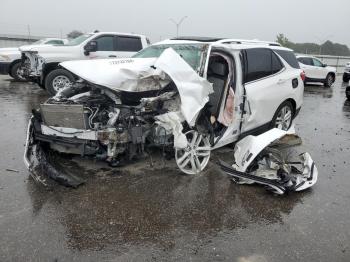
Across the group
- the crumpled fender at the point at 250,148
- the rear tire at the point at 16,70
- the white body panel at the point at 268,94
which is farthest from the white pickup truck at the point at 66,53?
the crumpled fender at the point at 250,148

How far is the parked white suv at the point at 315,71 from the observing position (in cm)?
1864

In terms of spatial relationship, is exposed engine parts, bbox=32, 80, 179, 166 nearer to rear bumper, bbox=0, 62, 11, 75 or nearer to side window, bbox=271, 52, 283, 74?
side window, bbox=271, 52, 283, 74

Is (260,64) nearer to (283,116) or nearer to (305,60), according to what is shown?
(283,116)

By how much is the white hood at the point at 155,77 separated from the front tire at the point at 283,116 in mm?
2030

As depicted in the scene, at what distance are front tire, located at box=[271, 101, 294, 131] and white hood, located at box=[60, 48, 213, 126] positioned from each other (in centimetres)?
203

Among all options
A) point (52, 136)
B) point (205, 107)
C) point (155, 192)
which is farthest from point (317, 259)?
point (52, 136)

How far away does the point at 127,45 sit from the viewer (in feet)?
40.7

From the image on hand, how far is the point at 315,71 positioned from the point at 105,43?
1188 centimetres

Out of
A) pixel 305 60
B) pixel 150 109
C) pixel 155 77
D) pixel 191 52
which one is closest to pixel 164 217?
pixel 150 109

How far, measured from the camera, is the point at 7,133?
6.74 m

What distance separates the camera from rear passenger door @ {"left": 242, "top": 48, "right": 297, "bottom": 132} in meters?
5.59

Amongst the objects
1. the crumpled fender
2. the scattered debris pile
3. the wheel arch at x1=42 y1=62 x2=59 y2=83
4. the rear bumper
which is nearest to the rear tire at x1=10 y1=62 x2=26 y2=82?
the rear bumper

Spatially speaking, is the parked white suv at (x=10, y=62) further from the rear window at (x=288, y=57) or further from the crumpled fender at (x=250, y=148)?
the crumpled fender at (x=250, y=148)

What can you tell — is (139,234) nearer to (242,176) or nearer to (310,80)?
(242,176)
